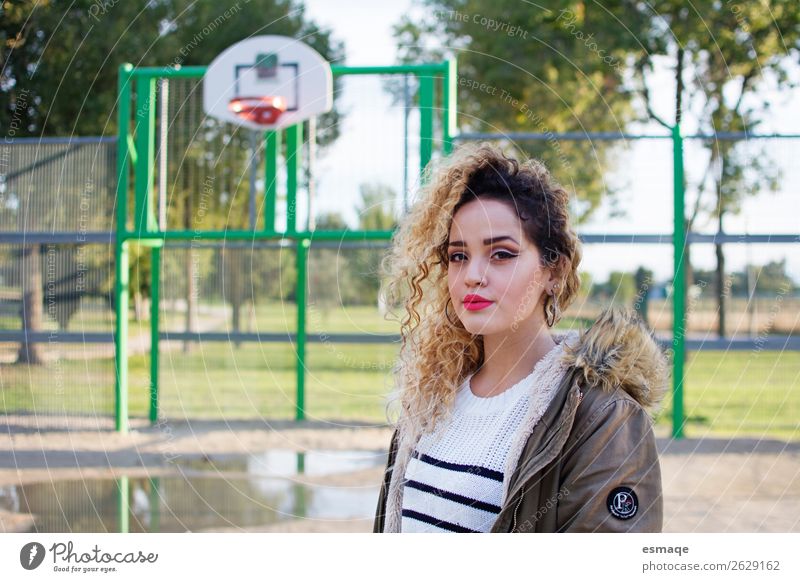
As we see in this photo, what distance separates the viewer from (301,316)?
7.00 m

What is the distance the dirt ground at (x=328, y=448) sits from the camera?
416 centimetres

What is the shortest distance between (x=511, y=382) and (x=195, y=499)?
336cm

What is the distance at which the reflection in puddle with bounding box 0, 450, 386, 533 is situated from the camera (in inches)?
163

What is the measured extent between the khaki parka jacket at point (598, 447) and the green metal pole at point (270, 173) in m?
4.62

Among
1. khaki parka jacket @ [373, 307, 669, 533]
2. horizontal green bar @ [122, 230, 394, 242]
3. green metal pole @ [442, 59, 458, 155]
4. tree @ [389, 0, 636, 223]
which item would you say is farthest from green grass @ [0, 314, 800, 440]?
khaki parka jacket @ [373, 307, 669, 533]

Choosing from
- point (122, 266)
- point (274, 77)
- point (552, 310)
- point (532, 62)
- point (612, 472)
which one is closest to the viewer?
point (612, 472)

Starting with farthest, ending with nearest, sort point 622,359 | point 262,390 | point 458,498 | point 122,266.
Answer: point 262,390, point 122,266, point 458,498, point 622,359

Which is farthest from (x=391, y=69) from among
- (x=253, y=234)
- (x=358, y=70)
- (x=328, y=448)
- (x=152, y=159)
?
(x=328, y=448)

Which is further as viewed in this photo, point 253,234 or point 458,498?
point 253,234

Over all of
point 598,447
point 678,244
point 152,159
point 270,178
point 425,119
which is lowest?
point 598,447

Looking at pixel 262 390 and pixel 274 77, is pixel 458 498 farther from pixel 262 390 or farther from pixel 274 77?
pixel 262 390

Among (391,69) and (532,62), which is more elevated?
(532,62)

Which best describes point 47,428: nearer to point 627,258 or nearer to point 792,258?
point 627,258

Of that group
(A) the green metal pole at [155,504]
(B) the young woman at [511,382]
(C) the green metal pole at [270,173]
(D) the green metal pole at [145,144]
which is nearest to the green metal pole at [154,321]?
(D) the green metal pole at [145,144]
